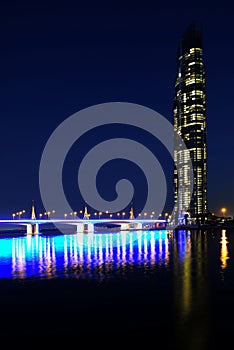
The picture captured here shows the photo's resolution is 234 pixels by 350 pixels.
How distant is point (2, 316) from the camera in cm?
1694

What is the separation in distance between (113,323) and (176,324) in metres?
2.28

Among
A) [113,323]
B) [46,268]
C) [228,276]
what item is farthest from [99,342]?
[46,268]

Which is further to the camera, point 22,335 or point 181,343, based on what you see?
point 22,335

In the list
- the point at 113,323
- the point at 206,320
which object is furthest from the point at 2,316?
the point at 206,320

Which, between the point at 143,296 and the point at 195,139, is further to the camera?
the point at 195,139

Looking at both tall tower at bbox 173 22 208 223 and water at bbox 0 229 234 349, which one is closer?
water at bbox 0 229 234 349

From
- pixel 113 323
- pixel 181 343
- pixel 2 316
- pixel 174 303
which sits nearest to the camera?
pixel 181 343

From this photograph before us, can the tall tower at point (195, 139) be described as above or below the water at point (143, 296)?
above

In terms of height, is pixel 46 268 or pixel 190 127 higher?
pixel 190 127

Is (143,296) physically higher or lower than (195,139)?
lower

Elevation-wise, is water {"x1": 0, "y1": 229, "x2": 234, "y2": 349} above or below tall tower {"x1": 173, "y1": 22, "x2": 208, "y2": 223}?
below

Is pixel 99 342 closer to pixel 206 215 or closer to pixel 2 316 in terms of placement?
pixel 2 316

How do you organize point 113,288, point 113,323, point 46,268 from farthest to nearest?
1. point 46,268
2. point 113,288
3. point 113,323

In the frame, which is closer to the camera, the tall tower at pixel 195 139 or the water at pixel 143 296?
the water at pixel 143 296
